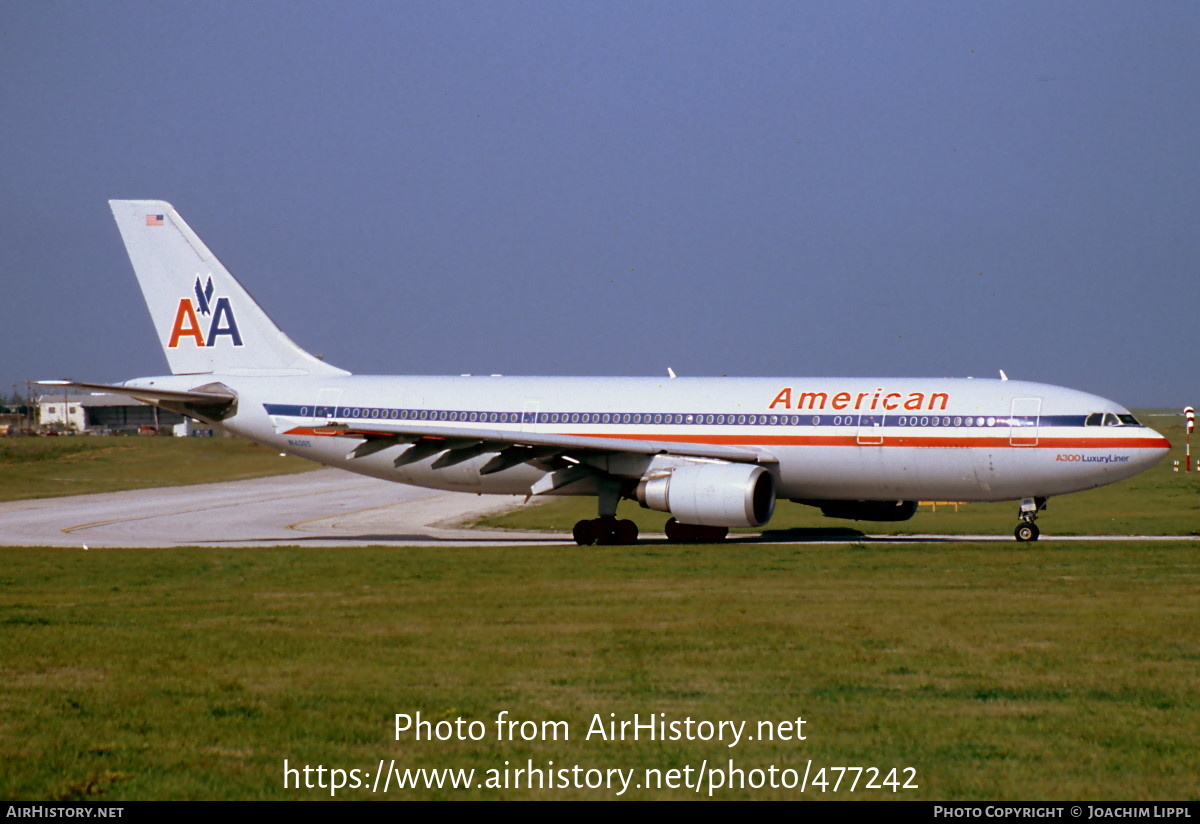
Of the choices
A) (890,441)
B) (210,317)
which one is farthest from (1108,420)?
(210,317)

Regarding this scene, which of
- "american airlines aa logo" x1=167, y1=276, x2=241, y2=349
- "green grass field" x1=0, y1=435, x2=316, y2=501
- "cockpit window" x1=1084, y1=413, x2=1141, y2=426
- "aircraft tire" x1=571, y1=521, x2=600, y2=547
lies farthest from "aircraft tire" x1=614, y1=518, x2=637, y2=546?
"green grass field" x1=0, y1=435, x2=316, y2=501

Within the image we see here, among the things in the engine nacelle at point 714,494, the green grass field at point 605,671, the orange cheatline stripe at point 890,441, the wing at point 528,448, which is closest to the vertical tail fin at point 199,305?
the orange cheatline stripe at point 890,441

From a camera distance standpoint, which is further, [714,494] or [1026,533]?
[1026,533]

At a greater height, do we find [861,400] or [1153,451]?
[861,400]

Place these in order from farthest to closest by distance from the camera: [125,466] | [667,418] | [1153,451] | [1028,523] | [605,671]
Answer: [125,466]
[667,418]
[1028,523]
[1153,451]
[605,671]

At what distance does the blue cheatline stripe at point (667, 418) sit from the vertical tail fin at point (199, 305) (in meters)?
2.01

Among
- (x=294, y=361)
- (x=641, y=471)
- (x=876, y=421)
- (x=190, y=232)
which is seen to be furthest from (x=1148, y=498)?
(x=190, y=232)

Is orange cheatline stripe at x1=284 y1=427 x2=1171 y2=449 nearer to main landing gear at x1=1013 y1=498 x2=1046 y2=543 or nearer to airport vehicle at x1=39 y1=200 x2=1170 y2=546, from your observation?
airport vehicle at x1=39 y1=200 x2=1170 y2=546

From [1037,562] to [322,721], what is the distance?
51.4 feet

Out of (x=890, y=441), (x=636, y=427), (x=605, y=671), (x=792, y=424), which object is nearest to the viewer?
(x=605, y=671)

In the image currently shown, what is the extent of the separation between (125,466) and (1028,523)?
57.9m

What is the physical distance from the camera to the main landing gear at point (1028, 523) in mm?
28766

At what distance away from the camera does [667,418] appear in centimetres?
3147

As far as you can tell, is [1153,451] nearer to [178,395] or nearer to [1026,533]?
[1026,533]
